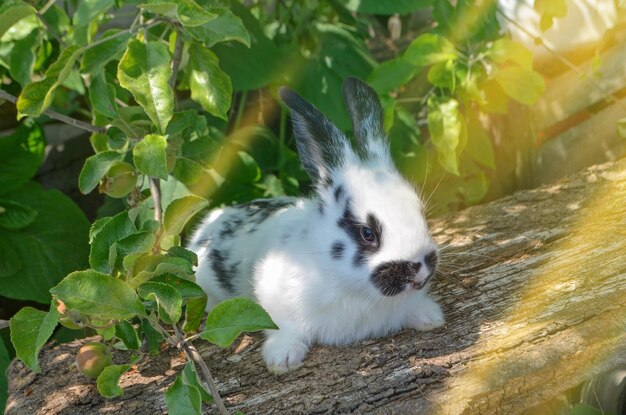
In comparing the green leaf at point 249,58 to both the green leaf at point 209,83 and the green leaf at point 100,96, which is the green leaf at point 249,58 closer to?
the green leaf at point 209,83

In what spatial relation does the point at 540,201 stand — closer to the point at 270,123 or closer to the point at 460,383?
the point at 460,383

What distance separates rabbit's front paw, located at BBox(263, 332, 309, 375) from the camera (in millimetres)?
2859

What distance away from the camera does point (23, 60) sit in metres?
3.44

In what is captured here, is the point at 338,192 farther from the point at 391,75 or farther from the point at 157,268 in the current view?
the point at 391,75

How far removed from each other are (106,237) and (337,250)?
31.6 inches

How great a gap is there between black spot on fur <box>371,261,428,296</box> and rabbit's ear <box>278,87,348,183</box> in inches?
21.0

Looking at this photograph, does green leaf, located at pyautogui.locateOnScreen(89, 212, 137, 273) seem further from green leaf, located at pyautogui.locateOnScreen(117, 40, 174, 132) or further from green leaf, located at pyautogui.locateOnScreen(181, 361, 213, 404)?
green leaf, located at pyautogui.locateOnScreen(181, 361, 213, 404)

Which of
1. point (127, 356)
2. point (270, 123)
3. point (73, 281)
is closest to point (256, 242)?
point (127, 356)

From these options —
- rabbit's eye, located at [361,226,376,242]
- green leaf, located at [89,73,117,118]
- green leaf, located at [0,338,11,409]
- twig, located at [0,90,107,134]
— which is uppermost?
green leaf, located at [89,73,117,118]

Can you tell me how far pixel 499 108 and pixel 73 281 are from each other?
2.31 metres

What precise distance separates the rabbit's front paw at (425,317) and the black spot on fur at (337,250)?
335 mm

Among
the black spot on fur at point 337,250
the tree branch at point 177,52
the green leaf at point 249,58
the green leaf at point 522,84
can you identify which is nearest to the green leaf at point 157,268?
the black spot on fur at point 337,250

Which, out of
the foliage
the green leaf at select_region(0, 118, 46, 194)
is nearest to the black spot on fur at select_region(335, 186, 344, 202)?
the foliage

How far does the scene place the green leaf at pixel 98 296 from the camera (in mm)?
2506
